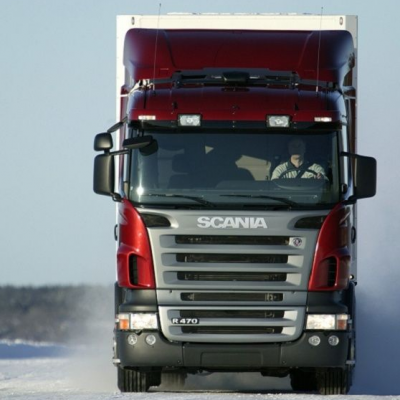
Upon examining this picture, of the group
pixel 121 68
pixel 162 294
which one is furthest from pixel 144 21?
pixel 162 294

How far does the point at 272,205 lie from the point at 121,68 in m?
3.06

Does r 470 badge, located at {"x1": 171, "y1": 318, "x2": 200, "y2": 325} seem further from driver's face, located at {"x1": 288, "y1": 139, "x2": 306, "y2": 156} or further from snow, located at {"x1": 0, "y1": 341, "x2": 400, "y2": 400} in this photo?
driver's face, located at {"x1": 288, "y1": 139, "x2": 306, "y2": 156}

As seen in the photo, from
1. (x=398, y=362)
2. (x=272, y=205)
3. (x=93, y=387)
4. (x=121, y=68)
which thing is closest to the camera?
(x=272, y=205)

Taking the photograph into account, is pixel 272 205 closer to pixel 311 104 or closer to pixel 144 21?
pixel 311 104

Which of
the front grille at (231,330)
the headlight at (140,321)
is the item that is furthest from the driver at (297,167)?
the headlight at (140,321)

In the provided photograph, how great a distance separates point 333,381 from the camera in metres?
16.0

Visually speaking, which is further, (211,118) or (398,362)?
(398,362)

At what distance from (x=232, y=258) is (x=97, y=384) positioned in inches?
173

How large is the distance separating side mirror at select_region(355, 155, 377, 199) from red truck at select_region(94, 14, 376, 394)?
0.01 metres

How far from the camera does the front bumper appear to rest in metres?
15.2

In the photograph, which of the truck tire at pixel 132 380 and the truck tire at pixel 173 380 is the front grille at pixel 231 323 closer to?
the truck tire at pixel 132 380

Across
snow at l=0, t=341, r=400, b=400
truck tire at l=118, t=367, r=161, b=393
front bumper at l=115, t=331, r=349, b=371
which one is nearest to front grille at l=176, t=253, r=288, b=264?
front bumper at l=115, t=331, r=349, b=371

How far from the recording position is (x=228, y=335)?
1522 centimetres

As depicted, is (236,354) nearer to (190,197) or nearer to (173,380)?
(190,197)
